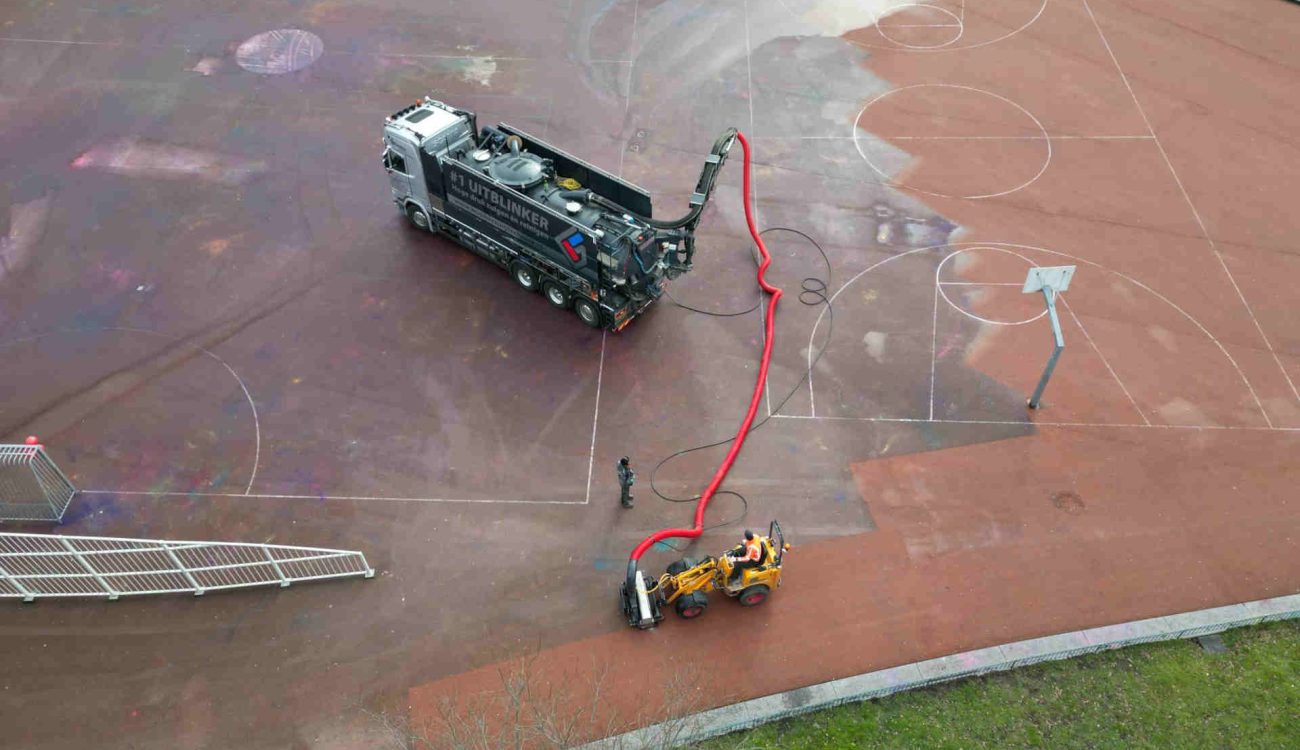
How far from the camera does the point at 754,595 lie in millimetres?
18609

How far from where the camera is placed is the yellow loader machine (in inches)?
712

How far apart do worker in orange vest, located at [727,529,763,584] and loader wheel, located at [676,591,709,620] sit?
0.72 meters

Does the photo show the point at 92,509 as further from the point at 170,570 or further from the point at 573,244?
the point at 573,244

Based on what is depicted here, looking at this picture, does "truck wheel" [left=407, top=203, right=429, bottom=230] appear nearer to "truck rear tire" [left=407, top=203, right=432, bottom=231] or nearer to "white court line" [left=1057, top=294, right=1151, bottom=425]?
"truck rear tire" [left=407, top=203, right=432, bottom=231]

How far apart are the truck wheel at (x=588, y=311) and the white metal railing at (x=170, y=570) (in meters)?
8.68

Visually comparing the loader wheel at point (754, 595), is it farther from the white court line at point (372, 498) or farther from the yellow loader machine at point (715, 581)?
the white court line at point (372, 498)

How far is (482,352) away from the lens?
24.0 meters

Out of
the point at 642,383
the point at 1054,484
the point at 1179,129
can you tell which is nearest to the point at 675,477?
the point at 642,383

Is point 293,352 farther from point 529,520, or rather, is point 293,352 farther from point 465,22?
point 465,22

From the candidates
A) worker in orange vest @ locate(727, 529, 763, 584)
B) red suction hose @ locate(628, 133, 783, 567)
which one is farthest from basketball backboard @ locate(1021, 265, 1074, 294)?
worker in orange vest @ locate(727, 529, 763, 584)

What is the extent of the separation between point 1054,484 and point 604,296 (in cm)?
1183

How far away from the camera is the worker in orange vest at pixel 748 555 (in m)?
17.9

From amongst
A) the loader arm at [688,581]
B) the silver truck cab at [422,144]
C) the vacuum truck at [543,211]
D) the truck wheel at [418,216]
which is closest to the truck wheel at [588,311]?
the vacuum truck at [543,211]

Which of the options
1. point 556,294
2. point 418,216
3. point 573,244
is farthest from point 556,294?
point 418,216
